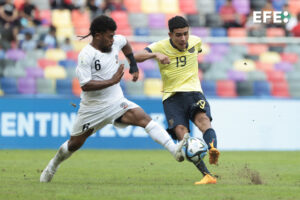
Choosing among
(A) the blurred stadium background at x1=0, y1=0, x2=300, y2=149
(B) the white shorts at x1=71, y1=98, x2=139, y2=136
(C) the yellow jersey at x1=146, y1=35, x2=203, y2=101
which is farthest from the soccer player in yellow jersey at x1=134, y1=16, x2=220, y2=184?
(A) the blurred stadium background at x1=0, y1=0, x2=300, y2=149

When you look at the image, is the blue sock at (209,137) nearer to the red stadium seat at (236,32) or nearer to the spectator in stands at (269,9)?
the red stadium seat at (236,32)

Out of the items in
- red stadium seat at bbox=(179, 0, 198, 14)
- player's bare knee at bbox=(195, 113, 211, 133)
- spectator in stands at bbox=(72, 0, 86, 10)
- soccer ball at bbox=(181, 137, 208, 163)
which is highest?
player's bare knee at bbox=(195, 113, 211, 133)

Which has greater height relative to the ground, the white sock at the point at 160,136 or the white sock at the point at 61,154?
the white sock at the point at 160,136

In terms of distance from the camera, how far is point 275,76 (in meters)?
21.1

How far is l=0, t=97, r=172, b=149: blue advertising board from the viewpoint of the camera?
17.8 meters

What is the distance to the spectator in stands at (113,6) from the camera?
73.6ft

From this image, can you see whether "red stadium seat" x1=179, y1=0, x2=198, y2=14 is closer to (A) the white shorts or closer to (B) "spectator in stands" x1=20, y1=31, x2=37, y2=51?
(B) "spectator in stands" x1=20, y1=31, x2=37, y2=51

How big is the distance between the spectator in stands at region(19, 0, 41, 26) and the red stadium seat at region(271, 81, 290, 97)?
278 inches

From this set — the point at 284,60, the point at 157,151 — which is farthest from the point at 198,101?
the point at 284,60

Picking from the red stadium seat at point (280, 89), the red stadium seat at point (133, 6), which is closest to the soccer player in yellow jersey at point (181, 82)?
the red stadium seat at point (280, 89)

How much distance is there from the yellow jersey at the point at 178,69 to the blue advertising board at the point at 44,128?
802cm

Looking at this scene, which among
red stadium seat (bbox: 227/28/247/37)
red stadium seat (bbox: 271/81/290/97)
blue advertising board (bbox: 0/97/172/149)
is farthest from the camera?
red stadium seat (bbox: 227/28/247/37)

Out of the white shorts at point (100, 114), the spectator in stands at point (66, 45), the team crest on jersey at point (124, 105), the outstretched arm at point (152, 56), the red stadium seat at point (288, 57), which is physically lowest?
the red stadium seat at point (288, 57)

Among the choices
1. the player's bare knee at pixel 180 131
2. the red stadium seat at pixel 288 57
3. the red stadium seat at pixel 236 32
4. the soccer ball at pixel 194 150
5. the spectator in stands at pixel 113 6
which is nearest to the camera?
the soccer ball at pixel 194 150
